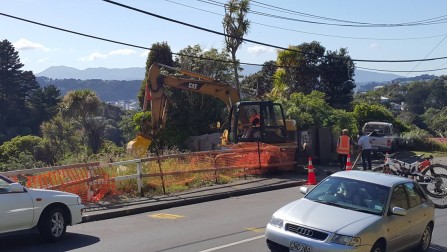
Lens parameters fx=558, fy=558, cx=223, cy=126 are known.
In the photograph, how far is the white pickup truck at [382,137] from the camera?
107 feet

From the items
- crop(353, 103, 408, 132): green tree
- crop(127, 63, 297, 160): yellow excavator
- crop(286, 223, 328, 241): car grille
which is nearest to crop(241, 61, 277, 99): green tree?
crop(353, 103, 408, 132): green tree

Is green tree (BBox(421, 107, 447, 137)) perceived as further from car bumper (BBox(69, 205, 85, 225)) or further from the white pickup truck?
car bumper (BBox(69, 205, 85, 225))

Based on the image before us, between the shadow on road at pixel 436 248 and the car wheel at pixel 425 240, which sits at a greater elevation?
the car wheel at pixel 425 240

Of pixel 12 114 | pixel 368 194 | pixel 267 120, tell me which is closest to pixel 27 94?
pixel 12 114

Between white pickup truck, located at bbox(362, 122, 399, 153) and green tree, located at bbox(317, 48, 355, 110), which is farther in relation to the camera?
green tree, located at bbox(317, 48, 355, 110)

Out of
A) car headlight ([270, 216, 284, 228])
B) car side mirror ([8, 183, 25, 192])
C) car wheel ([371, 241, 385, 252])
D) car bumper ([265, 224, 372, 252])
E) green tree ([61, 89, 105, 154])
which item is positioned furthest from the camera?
green tree ([61, 89, 105, 154])

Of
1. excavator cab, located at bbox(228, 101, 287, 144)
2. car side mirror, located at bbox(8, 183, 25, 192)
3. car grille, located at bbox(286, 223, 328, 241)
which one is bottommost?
car grille, located at bbox(286, 223, 328, 241)

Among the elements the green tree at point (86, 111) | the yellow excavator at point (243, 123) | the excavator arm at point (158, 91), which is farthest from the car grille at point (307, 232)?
the green tree at point (86, 111)

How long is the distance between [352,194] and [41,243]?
5.43 metres

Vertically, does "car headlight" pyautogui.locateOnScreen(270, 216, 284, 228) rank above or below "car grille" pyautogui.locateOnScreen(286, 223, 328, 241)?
above

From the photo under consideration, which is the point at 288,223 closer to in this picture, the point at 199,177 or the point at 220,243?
the point at 220,243

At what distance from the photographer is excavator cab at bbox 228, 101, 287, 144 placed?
2183cm

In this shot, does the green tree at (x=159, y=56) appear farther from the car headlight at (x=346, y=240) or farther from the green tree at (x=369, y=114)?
the car headlight at (x=346, y=240)

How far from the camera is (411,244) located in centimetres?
901
